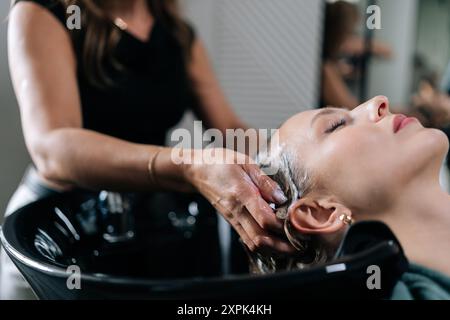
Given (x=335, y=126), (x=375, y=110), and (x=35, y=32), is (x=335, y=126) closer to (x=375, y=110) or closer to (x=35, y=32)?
(x=375, y=110)

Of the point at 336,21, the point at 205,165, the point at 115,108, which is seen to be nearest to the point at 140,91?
the point at 115,108

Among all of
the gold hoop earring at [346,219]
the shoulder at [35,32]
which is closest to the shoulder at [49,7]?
the shoulder at [35,32]

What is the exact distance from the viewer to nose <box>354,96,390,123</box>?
566mm

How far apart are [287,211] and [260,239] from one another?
→ 5cm

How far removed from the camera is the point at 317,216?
57cm

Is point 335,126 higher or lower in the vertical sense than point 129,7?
lower

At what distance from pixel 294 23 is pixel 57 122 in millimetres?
636

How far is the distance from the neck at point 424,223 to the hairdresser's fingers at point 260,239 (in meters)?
0.12

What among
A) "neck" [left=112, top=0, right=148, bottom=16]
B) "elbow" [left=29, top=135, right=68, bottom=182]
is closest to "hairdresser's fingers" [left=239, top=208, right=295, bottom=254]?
"elbow" [left=29, top=135, right=68, bottom=182]

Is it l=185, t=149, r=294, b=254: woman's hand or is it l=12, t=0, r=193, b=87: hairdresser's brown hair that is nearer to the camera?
l=185, t=149, r=294, b=254: woman's hand

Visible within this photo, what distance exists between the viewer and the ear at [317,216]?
0.55 m

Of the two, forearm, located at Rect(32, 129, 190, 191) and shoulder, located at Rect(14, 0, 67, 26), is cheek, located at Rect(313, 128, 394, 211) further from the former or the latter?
shoulder, located at Rect(14, 0, 67, 26)

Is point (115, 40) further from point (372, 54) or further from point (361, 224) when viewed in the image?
point (372, 54)
